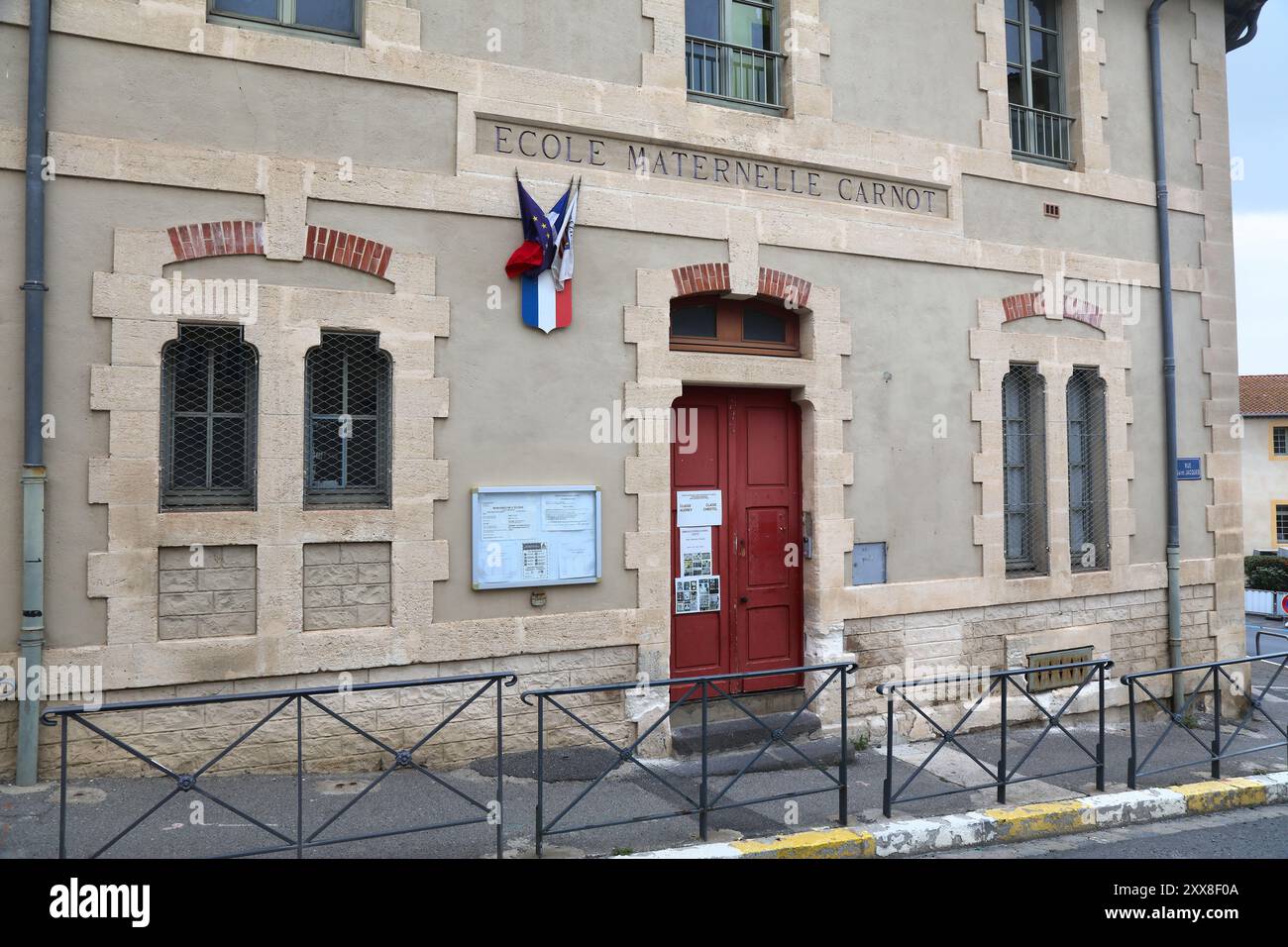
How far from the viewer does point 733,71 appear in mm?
7996

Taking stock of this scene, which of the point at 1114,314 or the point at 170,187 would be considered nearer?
the point at 170,187

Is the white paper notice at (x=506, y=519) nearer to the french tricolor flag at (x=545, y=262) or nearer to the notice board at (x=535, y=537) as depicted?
the notice board at (x=535, y=537)

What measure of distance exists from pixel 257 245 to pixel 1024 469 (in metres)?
7.02

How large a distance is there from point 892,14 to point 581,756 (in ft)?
22.4

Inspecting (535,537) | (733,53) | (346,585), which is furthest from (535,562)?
(733,53)

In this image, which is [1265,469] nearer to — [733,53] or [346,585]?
[733,53]

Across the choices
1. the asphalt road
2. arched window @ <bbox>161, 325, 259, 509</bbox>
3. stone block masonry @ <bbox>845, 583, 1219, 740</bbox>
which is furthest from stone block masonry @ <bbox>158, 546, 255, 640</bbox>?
stone block masonry @ <bbox>845, 583, 1219, 740</bbox>

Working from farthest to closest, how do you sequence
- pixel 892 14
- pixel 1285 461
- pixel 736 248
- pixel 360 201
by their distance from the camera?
pixel 1285 461 → pixel 892 14 → pixel 736 248 → pixel 360 201

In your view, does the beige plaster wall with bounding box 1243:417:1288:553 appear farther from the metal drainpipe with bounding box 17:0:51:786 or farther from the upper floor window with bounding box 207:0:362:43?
the metal drainpipe with bounding box 17:0:51:786

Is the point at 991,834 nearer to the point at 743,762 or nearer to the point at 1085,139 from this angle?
the point at 743,762

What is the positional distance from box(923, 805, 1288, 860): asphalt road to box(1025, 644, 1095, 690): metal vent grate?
2.57 metres
